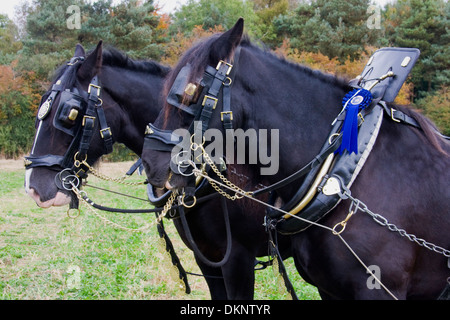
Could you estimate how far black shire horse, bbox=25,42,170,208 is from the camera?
2.88m

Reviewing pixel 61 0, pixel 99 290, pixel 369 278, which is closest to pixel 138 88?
pixel 369 278

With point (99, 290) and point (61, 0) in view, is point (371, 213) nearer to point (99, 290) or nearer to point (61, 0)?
point (99, 290)

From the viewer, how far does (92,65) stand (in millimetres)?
3020

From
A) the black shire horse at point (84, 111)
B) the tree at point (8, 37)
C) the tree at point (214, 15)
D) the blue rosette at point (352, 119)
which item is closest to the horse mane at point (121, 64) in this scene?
Result: the black shire horse at point (84, 111)

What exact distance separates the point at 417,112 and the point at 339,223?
30.9 inches

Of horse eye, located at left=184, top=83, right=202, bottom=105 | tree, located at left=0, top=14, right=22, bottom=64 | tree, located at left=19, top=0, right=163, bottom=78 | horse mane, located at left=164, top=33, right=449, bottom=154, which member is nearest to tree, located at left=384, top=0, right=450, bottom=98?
tree, located at left=19, top=0, right=163, bottom=78

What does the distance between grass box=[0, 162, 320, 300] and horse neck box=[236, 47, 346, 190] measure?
2.81ft

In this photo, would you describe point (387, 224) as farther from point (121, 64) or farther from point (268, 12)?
point (268, 12)

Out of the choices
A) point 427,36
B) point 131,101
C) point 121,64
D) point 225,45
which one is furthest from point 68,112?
point 427,36

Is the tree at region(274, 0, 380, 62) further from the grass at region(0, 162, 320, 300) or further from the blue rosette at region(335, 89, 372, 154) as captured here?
the blue rosette at region(335, 89, 372, 154)

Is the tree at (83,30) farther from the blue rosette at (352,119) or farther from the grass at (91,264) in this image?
the blue rosette at (352,119)

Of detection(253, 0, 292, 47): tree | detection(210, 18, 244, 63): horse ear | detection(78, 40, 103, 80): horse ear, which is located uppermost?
detection(253, 0, 292, 47): tree

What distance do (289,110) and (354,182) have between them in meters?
0.48
